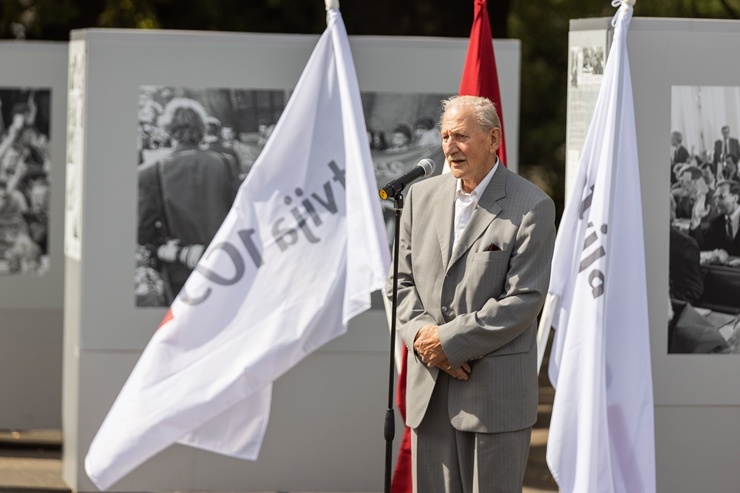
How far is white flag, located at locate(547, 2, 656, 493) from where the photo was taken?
5719 mm

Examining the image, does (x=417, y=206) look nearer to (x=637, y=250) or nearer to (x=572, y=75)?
(x=637, y=250)

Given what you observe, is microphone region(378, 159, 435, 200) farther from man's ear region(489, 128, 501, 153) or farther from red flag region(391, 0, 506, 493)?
red flag region(391, 0, 506, 493)

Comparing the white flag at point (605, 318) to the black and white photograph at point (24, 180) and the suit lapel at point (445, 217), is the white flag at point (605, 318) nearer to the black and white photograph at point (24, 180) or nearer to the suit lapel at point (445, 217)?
the suit lapel at point (445, 217)

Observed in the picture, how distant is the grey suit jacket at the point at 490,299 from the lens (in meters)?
4.75

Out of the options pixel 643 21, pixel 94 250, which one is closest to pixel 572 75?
pixel 643 21

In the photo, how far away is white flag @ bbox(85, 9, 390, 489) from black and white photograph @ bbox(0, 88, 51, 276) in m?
2.35

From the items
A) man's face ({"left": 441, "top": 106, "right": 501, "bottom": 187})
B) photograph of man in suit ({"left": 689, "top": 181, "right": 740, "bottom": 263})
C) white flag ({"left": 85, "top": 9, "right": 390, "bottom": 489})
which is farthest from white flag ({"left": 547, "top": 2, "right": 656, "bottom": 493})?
man's face ({"left": 441, "top": 106, "right": 501, "bottom": 187})

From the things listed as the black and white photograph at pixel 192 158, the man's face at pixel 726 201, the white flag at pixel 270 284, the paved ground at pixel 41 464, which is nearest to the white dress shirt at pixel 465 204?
the white flag at pixel 270 284

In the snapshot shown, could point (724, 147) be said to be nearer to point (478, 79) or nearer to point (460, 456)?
point (478, 79)

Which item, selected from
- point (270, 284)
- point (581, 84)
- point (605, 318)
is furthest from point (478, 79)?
point (270, 284)

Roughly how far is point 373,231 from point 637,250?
1.32 meters

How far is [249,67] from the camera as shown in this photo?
7.12 m

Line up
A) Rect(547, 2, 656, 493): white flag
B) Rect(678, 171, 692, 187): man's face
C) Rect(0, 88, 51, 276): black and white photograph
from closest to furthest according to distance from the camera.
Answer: Rect(547, 2, 656, 493): white flag
Rect(678, 171, 692, 187): man's face
Rect(0, 88, 51, 276): black and white photograph

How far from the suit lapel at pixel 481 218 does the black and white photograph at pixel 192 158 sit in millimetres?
2214
